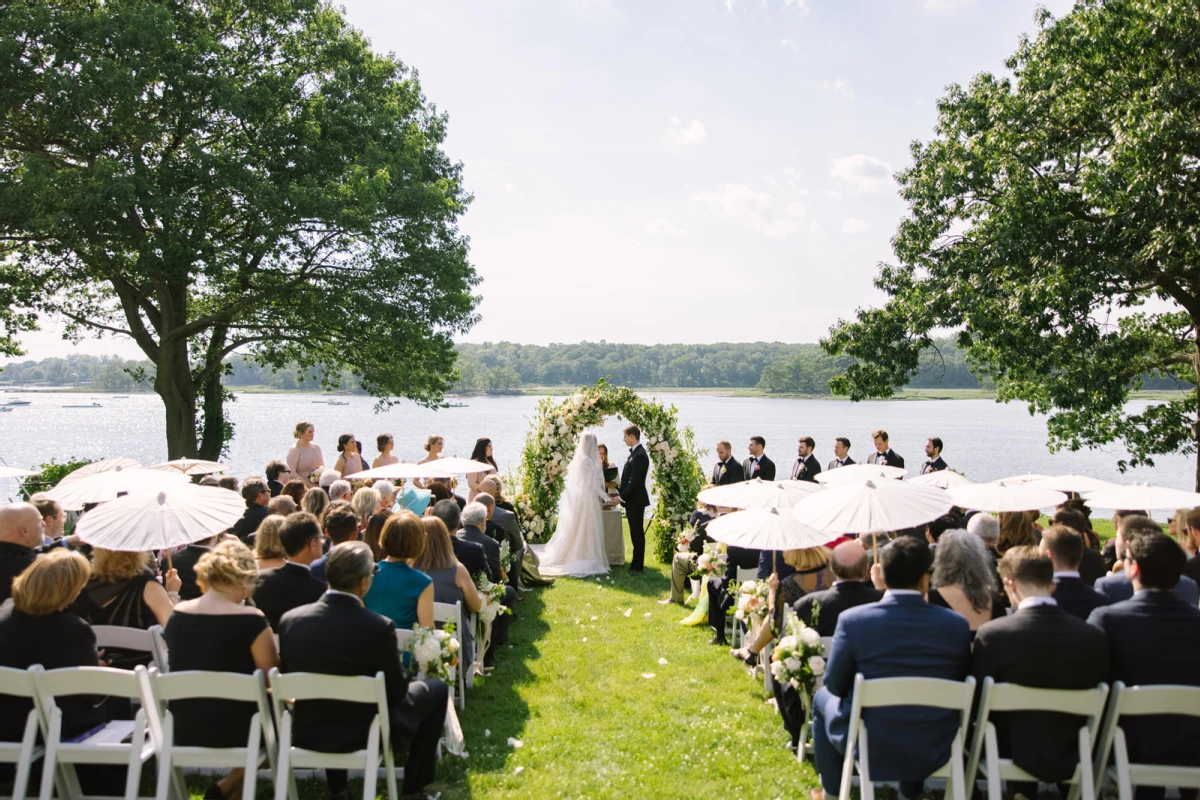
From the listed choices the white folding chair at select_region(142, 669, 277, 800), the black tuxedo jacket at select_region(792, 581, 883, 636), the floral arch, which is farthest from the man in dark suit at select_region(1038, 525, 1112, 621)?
the floral arch

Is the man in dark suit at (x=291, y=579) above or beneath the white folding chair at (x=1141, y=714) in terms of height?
above

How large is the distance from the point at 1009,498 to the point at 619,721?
3665 mm

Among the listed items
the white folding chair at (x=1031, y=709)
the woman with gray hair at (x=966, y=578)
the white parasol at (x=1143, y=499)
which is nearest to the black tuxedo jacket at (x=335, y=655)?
the white folding chair at (x=1031, y=709)

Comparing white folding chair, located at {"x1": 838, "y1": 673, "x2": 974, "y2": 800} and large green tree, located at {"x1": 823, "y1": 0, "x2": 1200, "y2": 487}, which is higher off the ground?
large green tree, located at {"x1": 823, "y1": 0, "x2": 1200, "y2": 487}

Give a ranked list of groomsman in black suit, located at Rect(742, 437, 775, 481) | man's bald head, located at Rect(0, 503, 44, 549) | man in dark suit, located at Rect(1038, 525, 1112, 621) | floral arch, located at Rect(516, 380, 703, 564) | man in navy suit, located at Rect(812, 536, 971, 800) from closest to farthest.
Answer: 1. man in navy suit, located at Rect(812, 536, 971, 800)
2. man in dark suit, located at Rect(1038, 525, 1112, 621)
3. man's bald head, located at Rect(0, 503, 44, 549)
4. groomsman in black suit, located at Rect(742, 437, 775, 481)
5. floral arch, located at Rect(516, 380, 703, 564)

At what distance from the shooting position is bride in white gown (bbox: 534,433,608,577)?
12508 millimetres

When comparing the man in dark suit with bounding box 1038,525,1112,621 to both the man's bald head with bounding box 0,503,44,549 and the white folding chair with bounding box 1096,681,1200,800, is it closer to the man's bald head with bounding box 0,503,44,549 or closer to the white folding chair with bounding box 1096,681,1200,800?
the white folding chair with bounding box 1096,681,1200,800

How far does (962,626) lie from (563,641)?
5259 millimetres

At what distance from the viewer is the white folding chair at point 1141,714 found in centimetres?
390

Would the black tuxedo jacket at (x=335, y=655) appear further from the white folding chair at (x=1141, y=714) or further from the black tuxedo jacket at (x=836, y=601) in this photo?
the white folding chair at (x=1141, y=714)

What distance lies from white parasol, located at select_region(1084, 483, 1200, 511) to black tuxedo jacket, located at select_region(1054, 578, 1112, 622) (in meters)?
1.73

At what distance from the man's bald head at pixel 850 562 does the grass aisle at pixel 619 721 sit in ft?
4.30

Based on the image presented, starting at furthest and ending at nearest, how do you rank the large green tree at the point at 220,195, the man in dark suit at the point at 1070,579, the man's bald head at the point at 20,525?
the large green tree at the point at 220,195 → the man's bald head at the point at 20,525 → the man in dark suit at the point at 1070,579

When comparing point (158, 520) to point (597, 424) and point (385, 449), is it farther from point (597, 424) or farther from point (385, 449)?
point (597, 424)
